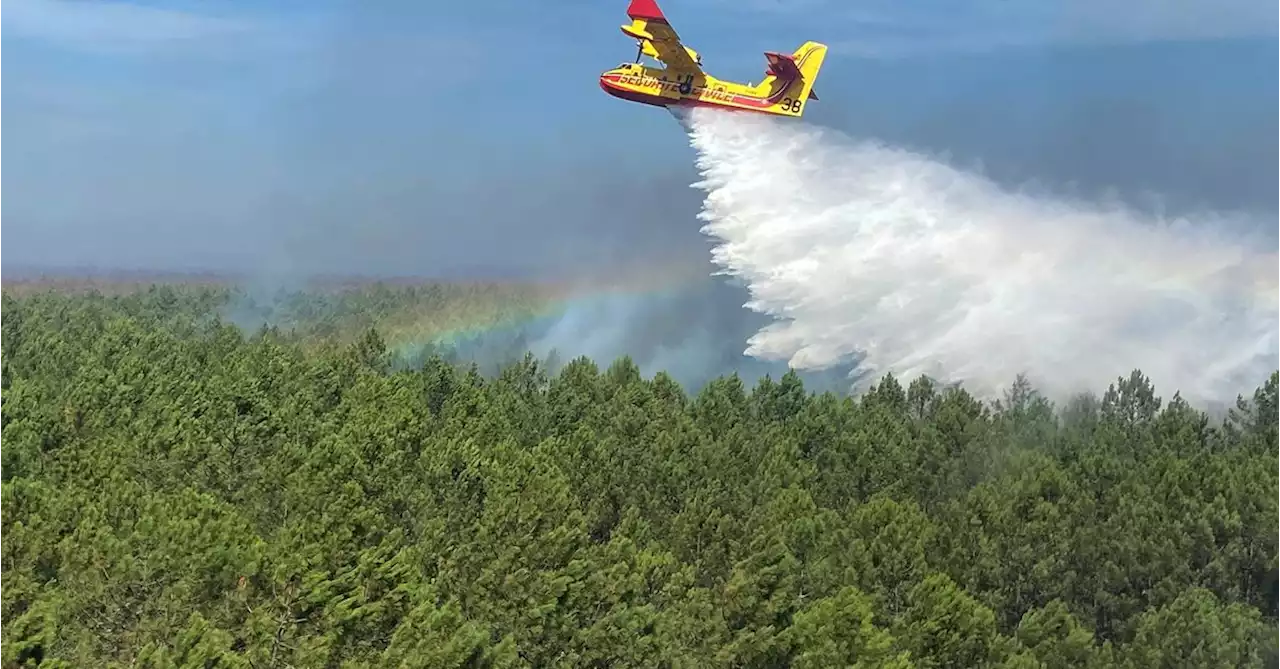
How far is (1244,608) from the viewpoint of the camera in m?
40.7

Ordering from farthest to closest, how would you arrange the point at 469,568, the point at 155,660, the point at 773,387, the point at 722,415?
the point at 773,387 → the point at 722,415 → the point at 469,568 → the point at 155,660

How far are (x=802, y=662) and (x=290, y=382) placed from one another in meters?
38.5

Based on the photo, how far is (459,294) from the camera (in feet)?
500

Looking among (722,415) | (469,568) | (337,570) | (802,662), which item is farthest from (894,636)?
(722,415)

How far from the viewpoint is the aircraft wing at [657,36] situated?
54.4m

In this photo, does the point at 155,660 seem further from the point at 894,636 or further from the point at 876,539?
the point at 876,539

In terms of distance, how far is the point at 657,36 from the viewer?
55.2m

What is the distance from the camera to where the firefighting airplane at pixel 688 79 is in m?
55.2

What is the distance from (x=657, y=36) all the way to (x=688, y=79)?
3.07 metres

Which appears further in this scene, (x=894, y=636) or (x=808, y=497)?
(x=808, y=497)

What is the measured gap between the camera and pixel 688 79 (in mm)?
57562

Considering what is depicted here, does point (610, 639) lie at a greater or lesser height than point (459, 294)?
lesser

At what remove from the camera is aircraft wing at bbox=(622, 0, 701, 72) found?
5444 cm

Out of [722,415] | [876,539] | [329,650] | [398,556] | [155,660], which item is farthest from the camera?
[722,415]
